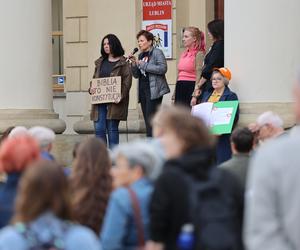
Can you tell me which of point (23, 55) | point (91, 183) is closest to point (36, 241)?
point (91, 183)

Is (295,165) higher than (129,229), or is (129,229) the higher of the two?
(295,165)

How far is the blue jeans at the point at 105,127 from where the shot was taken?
12.8 metres

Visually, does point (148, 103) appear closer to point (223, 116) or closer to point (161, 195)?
→ point (223, 116)

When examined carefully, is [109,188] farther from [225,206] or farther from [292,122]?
[292,122]

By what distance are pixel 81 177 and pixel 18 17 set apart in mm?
6728

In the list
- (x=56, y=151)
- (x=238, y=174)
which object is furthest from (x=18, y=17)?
(x=238, y=174)

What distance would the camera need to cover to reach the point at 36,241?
16.4 feet

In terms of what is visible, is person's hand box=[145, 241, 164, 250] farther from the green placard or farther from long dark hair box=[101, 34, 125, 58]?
long dark hair box=[101, 34, 125, 58]

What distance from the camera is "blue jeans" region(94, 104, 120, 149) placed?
12.8 m

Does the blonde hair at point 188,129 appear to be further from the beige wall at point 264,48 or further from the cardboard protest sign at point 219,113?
the beige wall at point 264,48

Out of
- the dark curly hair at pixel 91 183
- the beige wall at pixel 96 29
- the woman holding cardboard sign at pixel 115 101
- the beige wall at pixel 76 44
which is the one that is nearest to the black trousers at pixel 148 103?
the woman holding cardboard sign at pixel 115 101

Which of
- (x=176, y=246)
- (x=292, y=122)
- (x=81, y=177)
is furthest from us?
(x=292, y=122)

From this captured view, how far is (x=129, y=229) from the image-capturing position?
5902 millimetres

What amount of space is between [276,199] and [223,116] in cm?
644
